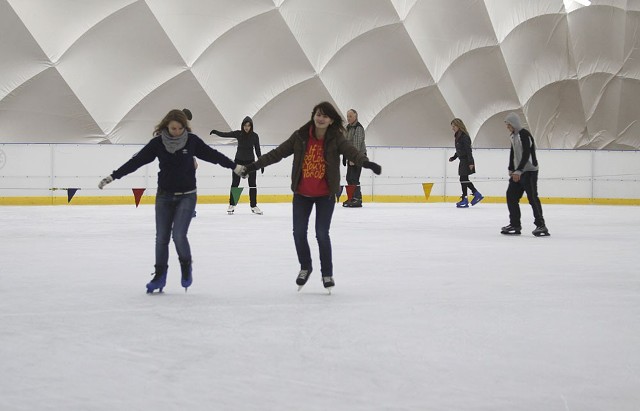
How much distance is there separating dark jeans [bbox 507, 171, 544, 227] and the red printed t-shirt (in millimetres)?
6513

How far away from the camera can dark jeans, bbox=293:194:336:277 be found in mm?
7355

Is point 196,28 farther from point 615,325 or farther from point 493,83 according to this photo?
point 615,325

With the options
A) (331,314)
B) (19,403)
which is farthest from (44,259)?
(19,403)

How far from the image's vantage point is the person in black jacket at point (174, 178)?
7.18 metres

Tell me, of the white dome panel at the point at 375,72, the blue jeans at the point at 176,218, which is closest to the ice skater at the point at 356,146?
the white dome panel at the point at 375,72

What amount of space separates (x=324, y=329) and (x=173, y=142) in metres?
2.13

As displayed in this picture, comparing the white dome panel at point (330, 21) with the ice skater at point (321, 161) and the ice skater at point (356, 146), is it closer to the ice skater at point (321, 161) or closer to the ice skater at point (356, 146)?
the ice skater at point (356, 146)

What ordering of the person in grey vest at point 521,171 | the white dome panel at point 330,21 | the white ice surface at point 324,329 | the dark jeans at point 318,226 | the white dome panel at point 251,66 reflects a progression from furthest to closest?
the white dome panel at point 330,21
the white dome panel at point 251,66
the person in grey vest at point 521,171
the dark jeans at point 318,226
the white ice surface at point 324,329

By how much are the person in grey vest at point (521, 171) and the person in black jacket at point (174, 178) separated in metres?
6.73

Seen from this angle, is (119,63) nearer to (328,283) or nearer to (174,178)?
(174,178)

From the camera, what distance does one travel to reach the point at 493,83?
32281 mm

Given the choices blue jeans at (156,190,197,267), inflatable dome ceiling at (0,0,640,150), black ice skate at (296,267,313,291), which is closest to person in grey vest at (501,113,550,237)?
black ice skate at (296,267,313,291)

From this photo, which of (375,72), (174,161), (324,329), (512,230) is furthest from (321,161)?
(375,72)

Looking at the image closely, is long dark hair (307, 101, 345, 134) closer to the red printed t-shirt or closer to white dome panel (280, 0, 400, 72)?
the red printed t-shirt
